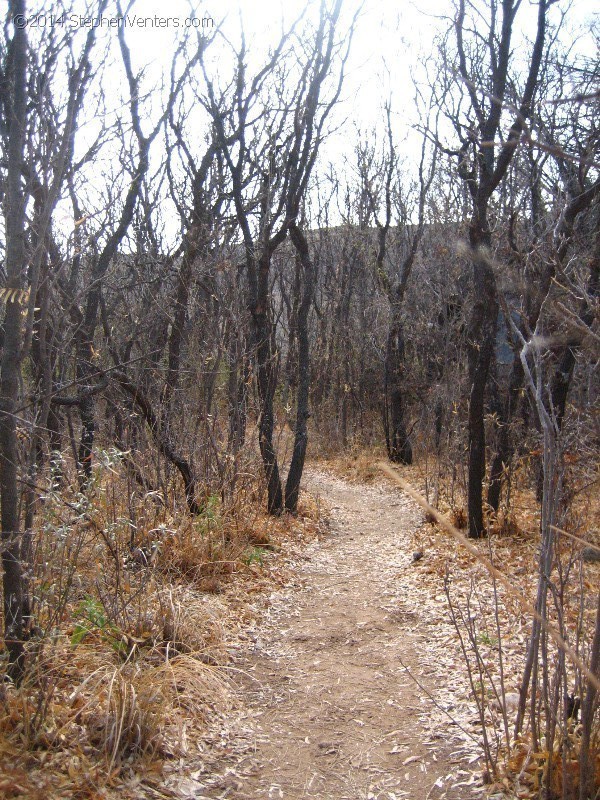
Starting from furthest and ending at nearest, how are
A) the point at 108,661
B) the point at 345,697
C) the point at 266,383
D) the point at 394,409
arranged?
1. the point at 394,409
2. the point at 266,383
3. the point at 345,697
4. the point at 108,661

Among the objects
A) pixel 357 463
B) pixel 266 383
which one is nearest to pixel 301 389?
pixel 266 383

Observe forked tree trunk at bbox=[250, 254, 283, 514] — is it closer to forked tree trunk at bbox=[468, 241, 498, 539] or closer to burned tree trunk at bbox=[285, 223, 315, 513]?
burned tree trunk at bbox=[285, 223, 315, 513]

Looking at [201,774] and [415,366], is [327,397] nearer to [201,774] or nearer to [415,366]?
[415,366]

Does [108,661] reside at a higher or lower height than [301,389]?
lower

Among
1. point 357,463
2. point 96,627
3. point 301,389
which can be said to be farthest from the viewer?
point 357,463

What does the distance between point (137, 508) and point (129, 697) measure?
2.29m

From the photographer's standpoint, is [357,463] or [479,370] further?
[357,463]

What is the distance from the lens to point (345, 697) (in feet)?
13.9

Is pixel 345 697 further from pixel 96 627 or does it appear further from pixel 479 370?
pixel 479 370

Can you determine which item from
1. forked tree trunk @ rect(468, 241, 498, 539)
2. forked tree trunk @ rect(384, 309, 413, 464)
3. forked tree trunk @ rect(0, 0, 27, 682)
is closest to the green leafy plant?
forked tree trunk @ rect(0, 0, 27, 682)

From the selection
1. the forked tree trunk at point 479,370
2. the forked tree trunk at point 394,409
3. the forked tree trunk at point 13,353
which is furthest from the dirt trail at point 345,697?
the forked tree trunk at point 394,409

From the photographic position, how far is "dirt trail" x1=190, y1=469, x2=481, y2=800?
3.34 meters

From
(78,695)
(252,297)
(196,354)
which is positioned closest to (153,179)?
(252,297)

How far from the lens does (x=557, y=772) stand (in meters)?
2.82
